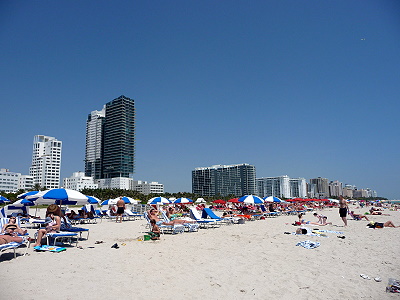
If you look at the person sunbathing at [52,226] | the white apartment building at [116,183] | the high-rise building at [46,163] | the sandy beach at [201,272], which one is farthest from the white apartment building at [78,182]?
the sandy beach at [201,272]

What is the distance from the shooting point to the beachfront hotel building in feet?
485

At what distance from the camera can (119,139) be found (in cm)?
13138

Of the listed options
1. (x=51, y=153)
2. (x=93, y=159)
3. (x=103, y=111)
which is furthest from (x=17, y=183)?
(x=103, y=111)

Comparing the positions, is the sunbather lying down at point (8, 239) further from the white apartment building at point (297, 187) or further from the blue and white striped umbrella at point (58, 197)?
the white apartment building at point (297, 187)

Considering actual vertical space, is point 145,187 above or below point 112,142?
below

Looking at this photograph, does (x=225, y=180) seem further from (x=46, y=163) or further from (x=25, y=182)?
(x=25, y=182)

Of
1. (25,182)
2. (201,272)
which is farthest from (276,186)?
(201,272)

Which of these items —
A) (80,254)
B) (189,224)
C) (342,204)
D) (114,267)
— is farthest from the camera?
(342,204)

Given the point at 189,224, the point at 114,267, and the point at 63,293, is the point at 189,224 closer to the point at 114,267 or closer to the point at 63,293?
the point at 114,267

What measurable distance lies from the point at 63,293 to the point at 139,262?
2234mm

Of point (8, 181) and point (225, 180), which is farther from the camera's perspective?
point (225, 180)

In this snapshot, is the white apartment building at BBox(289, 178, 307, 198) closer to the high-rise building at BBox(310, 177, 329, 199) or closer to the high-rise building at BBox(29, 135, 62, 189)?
the high-rise building at BBox(310, 177, 329, 199)

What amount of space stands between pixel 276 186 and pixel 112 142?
95.2 metres

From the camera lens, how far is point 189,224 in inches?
479
